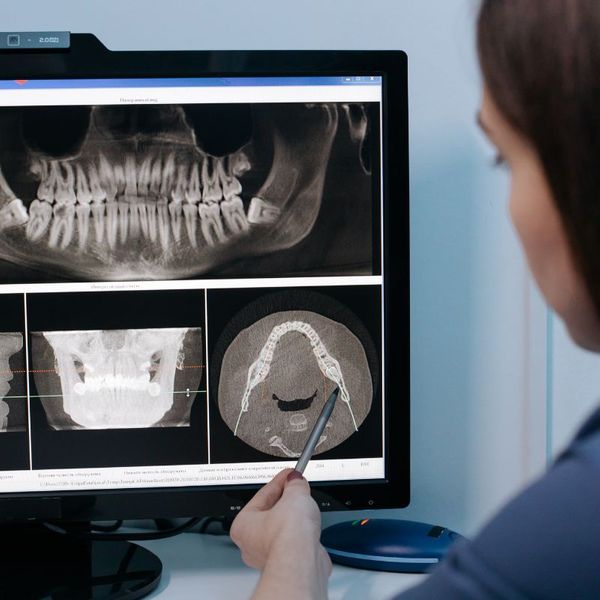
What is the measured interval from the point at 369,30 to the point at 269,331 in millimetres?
405

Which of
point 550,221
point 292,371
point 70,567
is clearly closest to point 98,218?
point 292,371

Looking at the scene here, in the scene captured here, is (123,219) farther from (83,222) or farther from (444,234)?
(444,234)

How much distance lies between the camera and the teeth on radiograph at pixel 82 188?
819 millimetres

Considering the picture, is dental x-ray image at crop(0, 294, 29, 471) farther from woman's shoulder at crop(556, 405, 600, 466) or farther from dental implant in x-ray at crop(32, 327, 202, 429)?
woman's shoulder at crop(556, 405, 600, 466)

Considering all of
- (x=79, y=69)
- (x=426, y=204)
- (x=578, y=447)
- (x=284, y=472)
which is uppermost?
(x=79, y=69)

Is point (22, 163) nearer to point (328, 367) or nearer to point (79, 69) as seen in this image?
point (79, 69)

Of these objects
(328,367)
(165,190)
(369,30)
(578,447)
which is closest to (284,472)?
(328,367)

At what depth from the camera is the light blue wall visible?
1012 mm

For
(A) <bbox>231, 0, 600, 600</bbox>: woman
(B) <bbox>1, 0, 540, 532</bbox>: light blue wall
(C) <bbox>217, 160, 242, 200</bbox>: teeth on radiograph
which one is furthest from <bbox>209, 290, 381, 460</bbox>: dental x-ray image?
(A) <bbox>231, 0, 600, 600</bbox>: woman

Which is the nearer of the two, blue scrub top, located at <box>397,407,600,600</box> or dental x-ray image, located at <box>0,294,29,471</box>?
blue scrub top, located at <box>397,407,600,600</box>

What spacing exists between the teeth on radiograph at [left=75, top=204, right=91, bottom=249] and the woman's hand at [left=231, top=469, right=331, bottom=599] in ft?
0.95

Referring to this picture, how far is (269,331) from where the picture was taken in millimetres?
845

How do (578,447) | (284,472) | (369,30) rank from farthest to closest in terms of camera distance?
1. (369,30)
2. (284,472)
3. (578,447)

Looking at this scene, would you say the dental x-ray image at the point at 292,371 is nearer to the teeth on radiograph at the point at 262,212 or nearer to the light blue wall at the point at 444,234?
the teeth on radiograph at the point at 262,212
